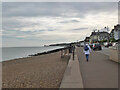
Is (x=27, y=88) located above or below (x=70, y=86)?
below

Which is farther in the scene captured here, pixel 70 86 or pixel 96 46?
pixel 96 46

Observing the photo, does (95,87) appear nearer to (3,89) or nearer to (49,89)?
(49,89)

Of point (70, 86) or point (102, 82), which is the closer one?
point (70, 86)

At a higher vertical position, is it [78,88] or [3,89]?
[78,88]

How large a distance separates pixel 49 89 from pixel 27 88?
112 cm

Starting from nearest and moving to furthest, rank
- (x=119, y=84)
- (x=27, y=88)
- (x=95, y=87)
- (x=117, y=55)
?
(x=95, y=87) < (x=119, y=84) < (x=27, y=88) < (x=117, y=55)

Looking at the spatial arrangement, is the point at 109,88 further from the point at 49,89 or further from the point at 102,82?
the point at 49,89

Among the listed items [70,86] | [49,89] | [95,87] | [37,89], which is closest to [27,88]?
[37,89]

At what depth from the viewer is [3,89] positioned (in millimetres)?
7250

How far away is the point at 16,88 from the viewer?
718 cm

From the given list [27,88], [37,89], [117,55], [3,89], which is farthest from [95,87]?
[117,55]

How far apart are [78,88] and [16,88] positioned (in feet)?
10.3

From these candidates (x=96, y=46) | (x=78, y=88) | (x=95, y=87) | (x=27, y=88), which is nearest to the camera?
(x=78, y=88)

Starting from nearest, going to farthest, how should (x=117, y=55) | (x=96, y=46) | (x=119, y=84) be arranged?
(x=119, y=84) < (x=117, y=55) < (x=96, y=46)
